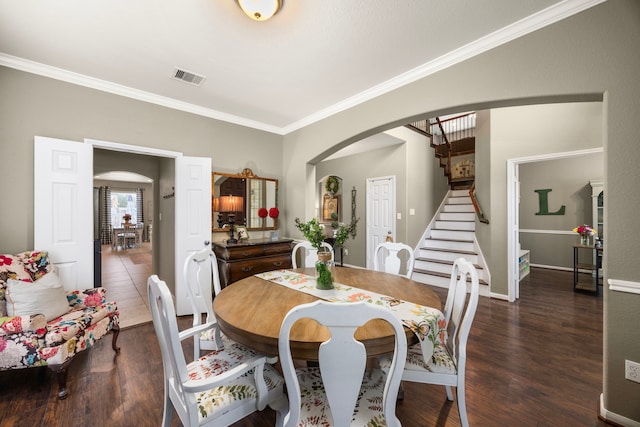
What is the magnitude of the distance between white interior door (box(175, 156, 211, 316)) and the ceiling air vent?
0.93 metres

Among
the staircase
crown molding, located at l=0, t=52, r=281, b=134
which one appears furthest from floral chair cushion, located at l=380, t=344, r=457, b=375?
crown molding, located at l=0, t=52, r=281, b=134

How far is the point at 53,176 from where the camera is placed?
2.55 meters

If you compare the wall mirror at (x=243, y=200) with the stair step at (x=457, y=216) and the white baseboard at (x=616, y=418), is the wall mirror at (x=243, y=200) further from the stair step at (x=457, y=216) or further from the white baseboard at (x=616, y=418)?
the stair step at (x=457, y=216)

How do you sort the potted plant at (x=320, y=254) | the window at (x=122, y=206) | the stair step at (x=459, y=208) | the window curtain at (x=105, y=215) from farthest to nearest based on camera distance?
the window at (x=122, y=206) < the window curtain at (x=105, y=215) < the stair step at (x=459, y=208) < the potted plant at (x=320, y=254)

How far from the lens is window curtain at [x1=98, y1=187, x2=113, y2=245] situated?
962 cm

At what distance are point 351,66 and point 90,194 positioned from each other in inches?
118

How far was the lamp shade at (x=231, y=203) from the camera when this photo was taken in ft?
12.0

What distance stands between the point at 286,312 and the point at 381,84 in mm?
2581

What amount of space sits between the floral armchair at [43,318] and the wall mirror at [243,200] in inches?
63.5

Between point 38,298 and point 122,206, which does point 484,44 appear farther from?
point 122,206

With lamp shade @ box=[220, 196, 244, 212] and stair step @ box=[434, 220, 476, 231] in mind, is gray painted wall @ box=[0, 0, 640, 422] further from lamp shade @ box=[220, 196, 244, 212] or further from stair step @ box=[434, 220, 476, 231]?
stair step @ box=[434, 220, 476, 231]

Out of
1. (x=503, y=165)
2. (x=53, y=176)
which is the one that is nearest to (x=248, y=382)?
(x=53, y=176)

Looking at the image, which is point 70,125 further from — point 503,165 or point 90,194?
point 503,165

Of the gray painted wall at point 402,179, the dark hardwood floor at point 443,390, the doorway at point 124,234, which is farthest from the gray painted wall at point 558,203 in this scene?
the doorway at point 124,234
